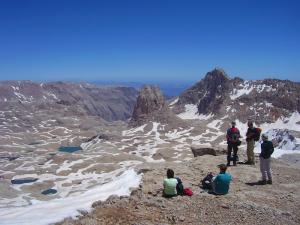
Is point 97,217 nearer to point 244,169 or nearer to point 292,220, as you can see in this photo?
point 292,220

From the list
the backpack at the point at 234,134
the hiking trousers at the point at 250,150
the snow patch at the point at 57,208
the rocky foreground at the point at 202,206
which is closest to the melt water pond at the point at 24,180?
the hiking trousers at the point at 250,150

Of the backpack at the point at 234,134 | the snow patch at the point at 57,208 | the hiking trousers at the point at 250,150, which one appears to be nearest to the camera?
the snow patch at the point at 57,208

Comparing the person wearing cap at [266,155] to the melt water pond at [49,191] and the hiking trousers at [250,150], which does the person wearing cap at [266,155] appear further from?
the melt water pond at [49,191]

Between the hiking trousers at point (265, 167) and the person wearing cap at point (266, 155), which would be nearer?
the person wearing cap at point (266, 155)

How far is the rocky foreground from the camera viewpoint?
2067 cm

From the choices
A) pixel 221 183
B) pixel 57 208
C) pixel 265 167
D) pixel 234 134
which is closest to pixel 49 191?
pixel 234 134

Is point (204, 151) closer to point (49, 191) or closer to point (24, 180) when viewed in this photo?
point (49, 191)

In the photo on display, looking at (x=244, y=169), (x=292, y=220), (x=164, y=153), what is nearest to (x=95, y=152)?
(x=164, y=153)

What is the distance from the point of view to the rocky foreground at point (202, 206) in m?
20.7

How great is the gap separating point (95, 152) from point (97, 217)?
164 metres

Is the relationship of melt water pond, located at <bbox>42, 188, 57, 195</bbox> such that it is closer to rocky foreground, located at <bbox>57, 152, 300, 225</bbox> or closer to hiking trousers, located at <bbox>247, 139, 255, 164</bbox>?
hiking trousers, located at <bbox>247, 139, 255, 164</bbox>

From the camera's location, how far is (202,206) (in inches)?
894

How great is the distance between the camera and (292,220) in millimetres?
21609

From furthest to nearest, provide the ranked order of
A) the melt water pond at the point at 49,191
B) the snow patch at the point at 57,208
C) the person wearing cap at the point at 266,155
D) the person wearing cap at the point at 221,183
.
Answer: the melt water pond at the point at 49,191 → the person wearing cap at the point at 266,155 → the person wearing cap at the point at 221,183 → the snow patch at the point at 57,208
